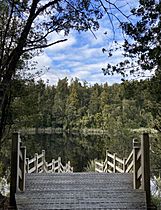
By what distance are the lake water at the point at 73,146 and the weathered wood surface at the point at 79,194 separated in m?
17.0

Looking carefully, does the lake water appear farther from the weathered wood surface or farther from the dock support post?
the dock support post

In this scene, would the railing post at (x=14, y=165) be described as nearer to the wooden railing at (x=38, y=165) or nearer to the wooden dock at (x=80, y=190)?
the wooden dock at (x=80, y=190)

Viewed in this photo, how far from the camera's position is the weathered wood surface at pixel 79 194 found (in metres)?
4.98

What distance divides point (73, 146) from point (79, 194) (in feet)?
107

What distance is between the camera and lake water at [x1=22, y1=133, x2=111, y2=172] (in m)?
27.0

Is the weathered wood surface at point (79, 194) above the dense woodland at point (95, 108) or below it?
below

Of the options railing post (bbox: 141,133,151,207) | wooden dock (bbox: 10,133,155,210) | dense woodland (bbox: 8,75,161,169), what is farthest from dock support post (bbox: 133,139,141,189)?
dense woodland (bbox: 8,75,161,169)

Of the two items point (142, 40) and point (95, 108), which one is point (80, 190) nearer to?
point (142, 40)

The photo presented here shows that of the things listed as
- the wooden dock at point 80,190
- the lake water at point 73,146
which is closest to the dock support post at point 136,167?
the wooden dock at point 80,190

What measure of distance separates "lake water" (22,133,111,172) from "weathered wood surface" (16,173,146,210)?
17017 mm

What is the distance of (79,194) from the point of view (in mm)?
5273

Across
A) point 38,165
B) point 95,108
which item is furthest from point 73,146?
point 38,165

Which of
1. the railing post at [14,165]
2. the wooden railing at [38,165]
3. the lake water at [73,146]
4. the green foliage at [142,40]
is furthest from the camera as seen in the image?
the lake water at [73,146]

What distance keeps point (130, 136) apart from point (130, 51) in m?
17.5
